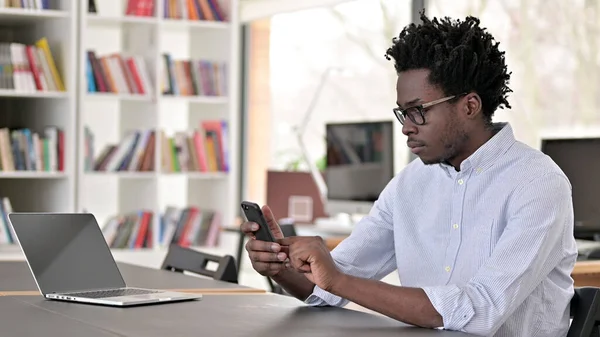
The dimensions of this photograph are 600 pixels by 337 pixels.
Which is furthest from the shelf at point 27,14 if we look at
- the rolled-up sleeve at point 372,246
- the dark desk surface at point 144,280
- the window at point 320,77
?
the rolled-up sleeve at point 372,246

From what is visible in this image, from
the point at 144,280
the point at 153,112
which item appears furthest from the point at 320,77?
the point at 144,280

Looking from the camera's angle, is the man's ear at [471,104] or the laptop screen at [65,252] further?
the laptop screen at [65,252]

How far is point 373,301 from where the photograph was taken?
6.51 ft

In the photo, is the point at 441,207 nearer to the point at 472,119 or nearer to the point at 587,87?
the point at 472,119

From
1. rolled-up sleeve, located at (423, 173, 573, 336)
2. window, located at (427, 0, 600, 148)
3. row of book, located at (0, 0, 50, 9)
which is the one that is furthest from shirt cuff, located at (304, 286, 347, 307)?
row of book, located at (0, 0, 50, 9)

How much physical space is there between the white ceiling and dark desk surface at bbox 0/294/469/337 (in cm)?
365

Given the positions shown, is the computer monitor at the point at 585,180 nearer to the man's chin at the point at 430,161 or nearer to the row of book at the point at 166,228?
the man's chin at the point at 430,161

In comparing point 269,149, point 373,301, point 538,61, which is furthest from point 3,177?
point 373,301

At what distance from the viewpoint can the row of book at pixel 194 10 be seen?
222 inches

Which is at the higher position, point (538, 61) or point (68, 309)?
point (538, 61)

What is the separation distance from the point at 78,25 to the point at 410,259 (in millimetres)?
3487

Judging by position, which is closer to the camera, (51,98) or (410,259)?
(410,259)

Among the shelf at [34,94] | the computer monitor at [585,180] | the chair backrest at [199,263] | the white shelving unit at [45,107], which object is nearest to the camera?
the chair backrest at [199,263]

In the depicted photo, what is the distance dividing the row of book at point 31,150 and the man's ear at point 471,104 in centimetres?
353
